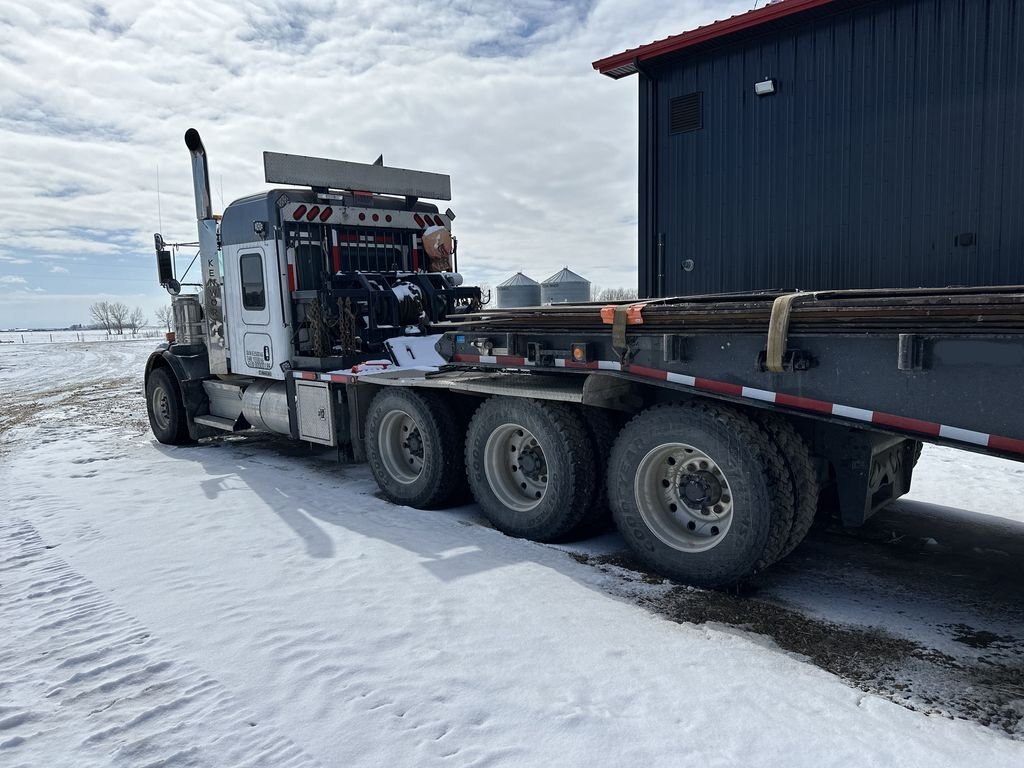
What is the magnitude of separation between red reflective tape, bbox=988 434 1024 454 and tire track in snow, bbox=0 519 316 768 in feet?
10.5

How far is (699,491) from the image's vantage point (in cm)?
435

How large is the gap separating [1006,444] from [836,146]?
119 inches

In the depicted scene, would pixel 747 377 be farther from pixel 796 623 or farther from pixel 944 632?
pixel 944 632

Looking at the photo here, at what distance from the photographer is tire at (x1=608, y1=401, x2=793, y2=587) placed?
405 cm

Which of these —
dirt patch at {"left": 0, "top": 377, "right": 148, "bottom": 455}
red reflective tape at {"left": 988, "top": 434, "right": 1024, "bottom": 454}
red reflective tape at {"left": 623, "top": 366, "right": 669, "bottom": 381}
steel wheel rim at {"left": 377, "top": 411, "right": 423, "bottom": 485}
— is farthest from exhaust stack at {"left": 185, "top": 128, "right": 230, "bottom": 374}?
red reflective tape at {"left": 988, "top": 434, "right": 1024, "bottom": 454}

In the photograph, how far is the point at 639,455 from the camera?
457 cm

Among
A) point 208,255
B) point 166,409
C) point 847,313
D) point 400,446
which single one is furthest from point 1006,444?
point 166,409

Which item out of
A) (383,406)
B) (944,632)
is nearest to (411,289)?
(383,406)

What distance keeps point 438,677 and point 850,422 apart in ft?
7.97

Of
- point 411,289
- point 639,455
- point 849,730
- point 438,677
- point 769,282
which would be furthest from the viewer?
point 411,289

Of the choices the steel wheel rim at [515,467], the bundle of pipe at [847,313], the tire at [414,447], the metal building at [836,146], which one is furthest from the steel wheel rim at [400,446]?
the metal building at [836,146]

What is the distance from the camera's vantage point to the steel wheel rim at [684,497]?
171 inches

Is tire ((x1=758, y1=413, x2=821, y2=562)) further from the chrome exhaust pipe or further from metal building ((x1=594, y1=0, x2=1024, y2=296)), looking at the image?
the chrome exhaust pipe

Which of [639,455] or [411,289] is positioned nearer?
[639,455]
